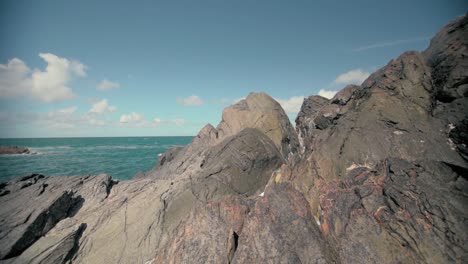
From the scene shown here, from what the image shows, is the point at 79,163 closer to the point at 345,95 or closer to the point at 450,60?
the point at 345,95

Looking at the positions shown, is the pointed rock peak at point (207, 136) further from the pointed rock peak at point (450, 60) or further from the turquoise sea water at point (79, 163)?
the pointed rock peak at point (450, 60)

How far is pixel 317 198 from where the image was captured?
30.6 feet

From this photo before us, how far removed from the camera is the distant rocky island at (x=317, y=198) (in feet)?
21.4

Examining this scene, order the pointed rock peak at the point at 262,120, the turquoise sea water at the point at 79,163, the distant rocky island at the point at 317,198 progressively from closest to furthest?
the distant rocky island at the point at 317,198, the pointed rock peak at the point at 262,120, the turquoise sea water at the point at 79,163

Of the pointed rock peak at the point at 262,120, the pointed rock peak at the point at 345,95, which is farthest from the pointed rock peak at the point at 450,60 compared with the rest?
the pointed rock peak at the point at 262,120

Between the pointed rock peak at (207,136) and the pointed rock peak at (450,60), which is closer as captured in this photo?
the pointed rock peak at (450,60)

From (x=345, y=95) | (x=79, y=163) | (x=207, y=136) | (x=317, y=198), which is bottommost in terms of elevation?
(x=79, y=163)

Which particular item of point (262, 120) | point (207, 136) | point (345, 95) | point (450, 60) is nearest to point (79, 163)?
point (207, 136)

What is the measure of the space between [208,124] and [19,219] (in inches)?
697

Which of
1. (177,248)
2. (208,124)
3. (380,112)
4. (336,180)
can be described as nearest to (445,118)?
(380,112)

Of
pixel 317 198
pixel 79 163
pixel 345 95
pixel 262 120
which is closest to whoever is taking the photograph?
pixel 317 198

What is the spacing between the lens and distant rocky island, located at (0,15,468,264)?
21.4 ft

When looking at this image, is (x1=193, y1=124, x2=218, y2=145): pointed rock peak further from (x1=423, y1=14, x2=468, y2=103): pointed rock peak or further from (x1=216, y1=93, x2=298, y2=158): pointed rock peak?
(x1=423, y1=14, x2=468, y2=103): pointed rock peak

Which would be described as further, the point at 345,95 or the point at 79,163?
the point at 79,163
